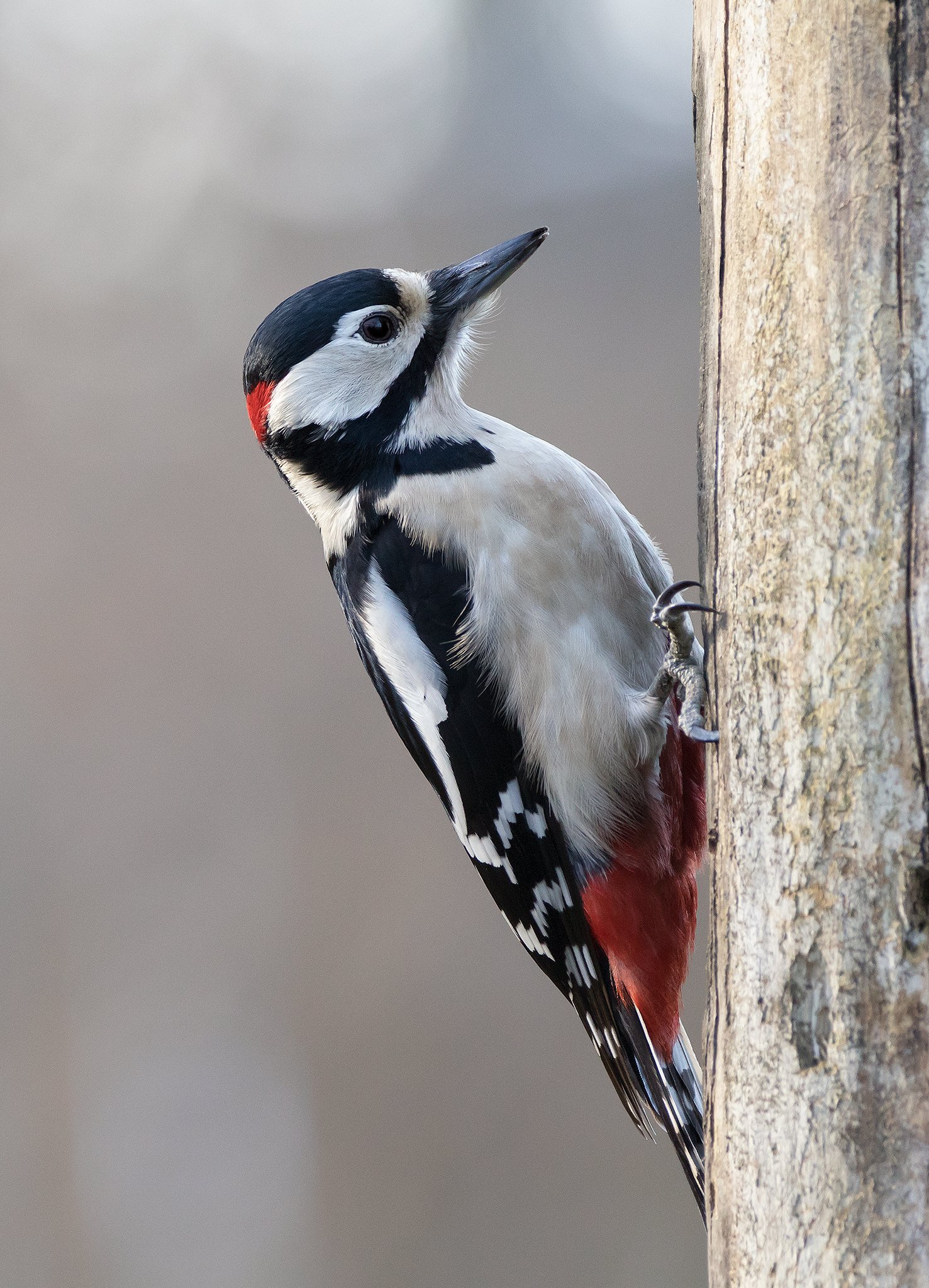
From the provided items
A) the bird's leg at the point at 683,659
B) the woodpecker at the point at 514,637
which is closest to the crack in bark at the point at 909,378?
the bird's leg at the point at 683,659

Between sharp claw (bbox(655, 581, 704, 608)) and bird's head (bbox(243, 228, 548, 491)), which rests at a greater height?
bird's head (bbox(243, 228, 548, 491))

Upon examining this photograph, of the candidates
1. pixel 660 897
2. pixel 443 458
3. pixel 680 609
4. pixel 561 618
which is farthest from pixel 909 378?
pixel 660 897

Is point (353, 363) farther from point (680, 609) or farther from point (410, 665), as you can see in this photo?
point (680, 609)

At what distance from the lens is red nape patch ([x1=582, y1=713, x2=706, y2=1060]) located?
1.40 m

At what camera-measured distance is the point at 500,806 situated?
1457 mm

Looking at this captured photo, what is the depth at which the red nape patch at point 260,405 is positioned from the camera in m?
1.54

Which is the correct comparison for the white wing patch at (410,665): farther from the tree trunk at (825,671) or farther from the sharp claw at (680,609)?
the tree trunk at (825,671)

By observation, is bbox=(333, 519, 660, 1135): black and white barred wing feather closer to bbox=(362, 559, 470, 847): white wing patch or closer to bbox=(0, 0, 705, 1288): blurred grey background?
bbox=(362, 559, 470, 847): white wing patch

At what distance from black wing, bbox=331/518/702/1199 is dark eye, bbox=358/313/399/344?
0.99 ft

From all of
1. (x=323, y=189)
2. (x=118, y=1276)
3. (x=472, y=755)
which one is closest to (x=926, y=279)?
(x=472, y=755)

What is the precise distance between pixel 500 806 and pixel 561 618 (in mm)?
282

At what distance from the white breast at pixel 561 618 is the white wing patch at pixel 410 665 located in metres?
0.08

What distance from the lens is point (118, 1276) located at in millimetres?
2994

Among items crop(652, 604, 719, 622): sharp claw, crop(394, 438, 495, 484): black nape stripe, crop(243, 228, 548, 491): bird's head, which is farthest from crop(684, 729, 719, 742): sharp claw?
crop(243, 228, 548, 491): bird's head
